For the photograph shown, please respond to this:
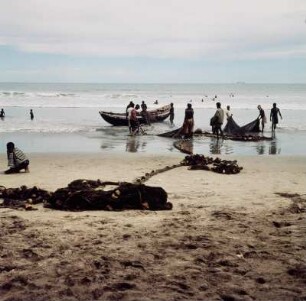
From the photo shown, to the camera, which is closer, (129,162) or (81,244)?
(81,244)

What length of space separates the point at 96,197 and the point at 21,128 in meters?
20.0

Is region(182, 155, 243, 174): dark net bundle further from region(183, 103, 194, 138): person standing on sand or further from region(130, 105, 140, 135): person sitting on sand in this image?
region(130, 105, 140, 135): person sitting on sand

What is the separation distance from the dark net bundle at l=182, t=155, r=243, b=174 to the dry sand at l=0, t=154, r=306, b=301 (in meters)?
2.10

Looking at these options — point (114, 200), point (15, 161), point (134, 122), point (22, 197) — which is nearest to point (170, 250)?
point (114, 200)

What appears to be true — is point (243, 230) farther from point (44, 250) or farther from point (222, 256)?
point (44, 250)

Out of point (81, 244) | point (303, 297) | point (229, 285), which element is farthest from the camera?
point (81, 244)

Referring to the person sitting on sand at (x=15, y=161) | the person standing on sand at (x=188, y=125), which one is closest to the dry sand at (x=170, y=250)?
the person sitting on sand at (x=15, y=161)

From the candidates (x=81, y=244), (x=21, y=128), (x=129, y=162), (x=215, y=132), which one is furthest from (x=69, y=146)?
(x=81, y=244)

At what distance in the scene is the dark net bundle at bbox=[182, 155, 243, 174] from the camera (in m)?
11.9

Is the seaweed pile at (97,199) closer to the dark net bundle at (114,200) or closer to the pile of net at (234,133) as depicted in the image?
the dark net bundle at (114,200)

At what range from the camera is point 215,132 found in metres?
21.8

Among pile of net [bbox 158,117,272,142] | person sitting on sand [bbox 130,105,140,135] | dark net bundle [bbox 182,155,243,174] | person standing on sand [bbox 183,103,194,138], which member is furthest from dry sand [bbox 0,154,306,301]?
person sitting on sand [bbox 130,105,140,135]

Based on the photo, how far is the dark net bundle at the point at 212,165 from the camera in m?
11.9

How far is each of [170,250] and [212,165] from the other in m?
7.47
